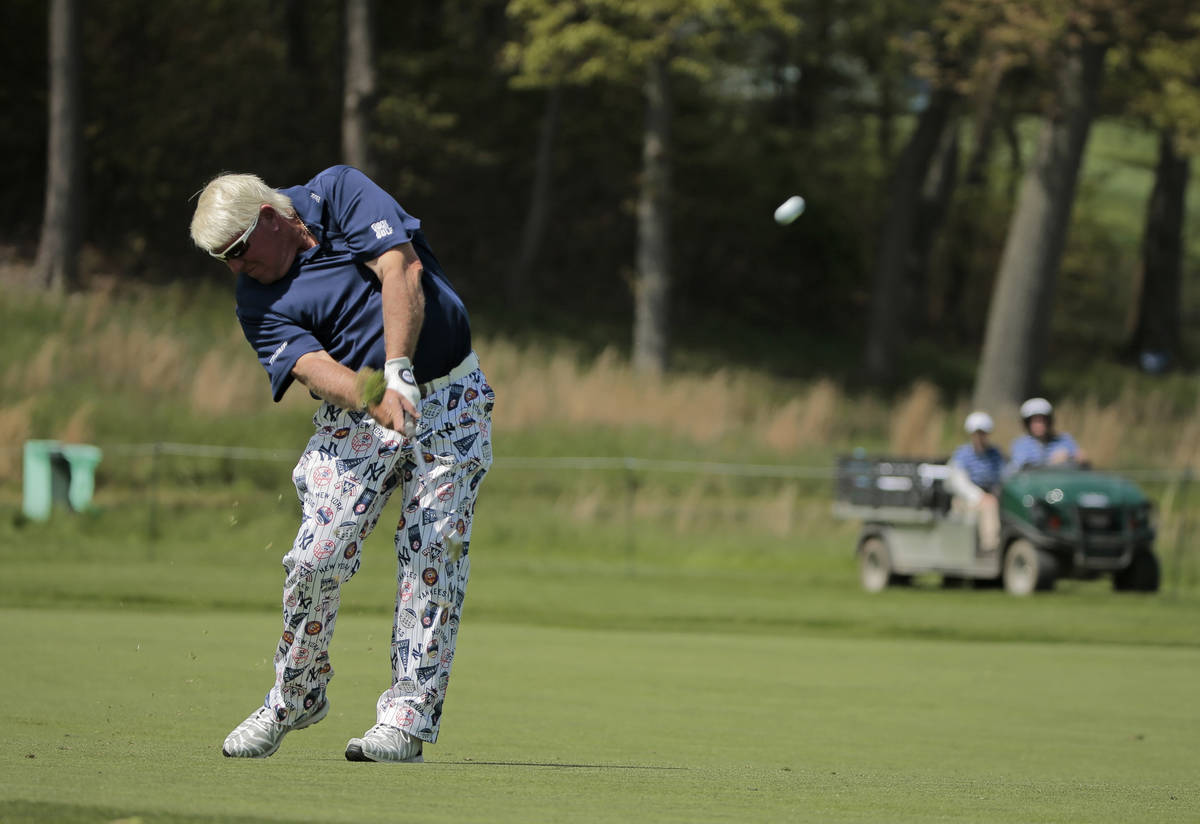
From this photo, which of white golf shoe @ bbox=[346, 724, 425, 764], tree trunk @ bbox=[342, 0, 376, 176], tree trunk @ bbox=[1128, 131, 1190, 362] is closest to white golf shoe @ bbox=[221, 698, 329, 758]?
white golf shoe @ bbox=[346, 724, 425, 764]

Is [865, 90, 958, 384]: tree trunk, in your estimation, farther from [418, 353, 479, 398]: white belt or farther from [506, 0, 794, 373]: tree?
[418, 353, 479, 398]: white belt

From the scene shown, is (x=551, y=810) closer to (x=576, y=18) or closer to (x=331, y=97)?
(x=576, y=18)

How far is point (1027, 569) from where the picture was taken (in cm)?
1709

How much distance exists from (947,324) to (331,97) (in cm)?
1788

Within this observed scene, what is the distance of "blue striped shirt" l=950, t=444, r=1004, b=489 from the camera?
1756 centimetres

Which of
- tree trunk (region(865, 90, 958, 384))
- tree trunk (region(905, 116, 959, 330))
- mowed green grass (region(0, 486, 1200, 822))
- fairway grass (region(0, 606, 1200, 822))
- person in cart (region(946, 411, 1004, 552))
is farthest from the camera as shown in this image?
tree trunk (region(905, 116, 959, 330))

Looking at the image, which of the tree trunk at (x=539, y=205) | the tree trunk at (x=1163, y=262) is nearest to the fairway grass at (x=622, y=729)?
the tree trunk at (x=539, y=205)

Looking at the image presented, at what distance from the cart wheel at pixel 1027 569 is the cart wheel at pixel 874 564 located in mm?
1175

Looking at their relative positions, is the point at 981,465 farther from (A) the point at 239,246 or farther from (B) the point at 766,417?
(A) the point at 239,246

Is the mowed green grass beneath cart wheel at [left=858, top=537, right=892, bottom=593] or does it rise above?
above

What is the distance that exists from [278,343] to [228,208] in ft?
1.36

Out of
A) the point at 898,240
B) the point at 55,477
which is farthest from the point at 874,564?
the point at 898,240

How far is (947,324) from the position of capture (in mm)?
47875

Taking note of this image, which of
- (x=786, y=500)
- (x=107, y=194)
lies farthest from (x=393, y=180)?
(x=786, y=500)
